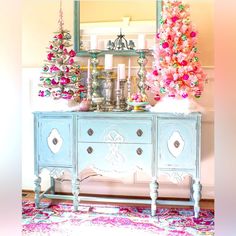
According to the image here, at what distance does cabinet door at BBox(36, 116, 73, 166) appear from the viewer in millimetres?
2730

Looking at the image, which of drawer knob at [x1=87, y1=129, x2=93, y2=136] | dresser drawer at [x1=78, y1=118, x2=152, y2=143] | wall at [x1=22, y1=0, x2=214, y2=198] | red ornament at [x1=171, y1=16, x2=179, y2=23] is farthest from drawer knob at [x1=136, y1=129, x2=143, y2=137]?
red ornament at [x1=171, y1=16, x2=179, y2=23]

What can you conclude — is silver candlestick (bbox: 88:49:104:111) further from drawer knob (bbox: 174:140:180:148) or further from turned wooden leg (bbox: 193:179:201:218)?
turned wooden leg (bbox: 193:179:201:218)

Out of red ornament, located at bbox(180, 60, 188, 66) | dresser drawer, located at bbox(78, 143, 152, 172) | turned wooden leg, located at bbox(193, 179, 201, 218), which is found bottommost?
turned wooden leg, located at bbox(193, 179, 201, 218)

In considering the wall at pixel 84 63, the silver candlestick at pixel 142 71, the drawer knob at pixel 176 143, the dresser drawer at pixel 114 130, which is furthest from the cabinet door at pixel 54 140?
the drawer knob at pixel 176 143

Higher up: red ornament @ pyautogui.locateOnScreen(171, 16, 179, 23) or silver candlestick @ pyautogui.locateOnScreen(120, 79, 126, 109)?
red ornament @ pyautogui.locateOnScreen(171, 16, 179, 23)

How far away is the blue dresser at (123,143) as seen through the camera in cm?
259

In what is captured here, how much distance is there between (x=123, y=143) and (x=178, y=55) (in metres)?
0.84

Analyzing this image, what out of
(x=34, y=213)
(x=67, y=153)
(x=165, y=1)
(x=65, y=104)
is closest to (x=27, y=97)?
(x=65, y=104)

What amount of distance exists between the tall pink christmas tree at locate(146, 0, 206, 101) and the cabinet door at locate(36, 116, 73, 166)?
870 millimetres

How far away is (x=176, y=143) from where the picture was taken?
2594 mm

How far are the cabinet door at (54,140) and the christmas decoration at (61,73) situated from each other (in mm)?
225

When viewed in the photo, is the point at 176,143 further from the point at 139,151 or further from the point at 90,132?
the point at 90,132

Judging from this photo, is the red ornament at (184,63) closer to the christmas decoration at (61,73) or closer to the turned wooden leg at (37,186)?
the christmas decoration at (61,73)

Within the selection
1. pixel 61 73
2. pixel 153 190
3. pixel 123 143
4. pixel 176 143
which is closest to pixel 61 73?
pixel 61 73
